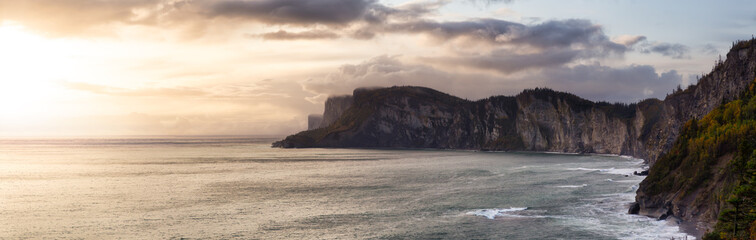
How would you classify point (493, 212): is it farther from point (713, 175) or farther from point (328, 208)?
point (713, 175)

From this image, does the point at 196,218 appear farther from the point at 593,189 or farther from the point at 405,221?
the point at 593,189

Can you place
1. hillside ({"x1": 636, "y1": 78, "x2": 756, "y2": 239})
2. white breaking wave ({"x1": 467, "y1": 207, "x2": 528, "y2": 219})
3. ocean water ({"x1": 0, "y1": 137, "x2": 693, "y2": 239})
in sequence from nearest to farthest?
hillside ({"x1": 636, "y1": 78, "x2": 756, "y2": 239}), ocean water ({"x1": 0, "y1": 137, "x2": 693, "y2": 239}), white breaking wave ({"x1": 467, "y1": 207, "x2": 528, "y2": 219})

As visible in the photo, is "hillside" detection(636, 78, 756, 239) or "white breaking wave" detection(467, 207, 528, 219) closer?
"hillside" detection(636, 78, 756, 239)

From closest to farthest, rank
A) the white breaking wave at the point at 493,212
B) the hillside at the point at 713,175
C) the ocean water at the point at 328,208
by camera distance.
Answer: the hillside at the point at 713,175, the ocean water at the point at 328,208, the white breaking wave at the point at 493,212

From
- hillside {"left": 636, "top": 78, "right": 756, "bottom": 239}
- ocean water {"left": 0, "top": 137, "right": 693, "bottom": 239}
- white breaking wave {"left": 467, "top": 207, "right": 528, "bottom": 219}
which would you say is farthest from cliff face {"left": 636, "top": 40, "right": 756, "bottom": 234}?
white breaking wave {"left": 467, "top": 207, "right": 528, "bottom": 219}

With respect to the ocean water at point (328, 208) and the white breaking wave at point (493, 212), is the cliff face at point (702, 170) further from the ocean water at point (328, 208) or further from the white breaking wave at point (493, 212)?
the white breaking wave at point (493, 212)

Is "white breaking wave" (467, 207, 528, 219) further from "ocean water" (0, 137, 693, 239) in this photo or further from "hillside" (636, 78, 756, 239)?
"hillside" (636, 78, 756, 239)

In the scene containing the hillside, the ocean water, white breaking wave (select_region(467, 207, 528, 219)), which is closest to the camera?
the hillside

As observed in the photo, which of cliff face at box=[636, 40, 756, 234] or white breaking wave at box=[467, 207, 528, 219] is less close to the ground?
cliff face at box=[636, 40, 756, 234]

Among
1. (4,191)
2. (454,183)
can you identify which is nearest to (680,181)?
(454,183)

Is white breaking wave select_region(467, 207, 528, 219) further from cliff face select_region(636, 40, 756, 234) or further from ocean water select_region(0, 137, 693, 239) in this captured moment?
cliff face select_region(636, 40, 756, 234)

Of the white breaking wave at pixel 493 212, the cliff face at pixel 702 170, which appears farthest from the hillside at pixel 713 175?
the white breaking wave at pixel 493 212
